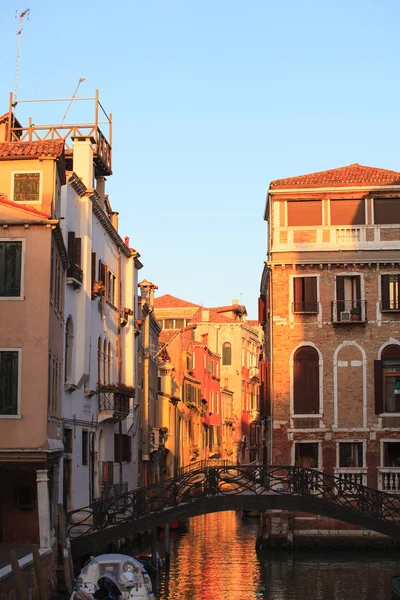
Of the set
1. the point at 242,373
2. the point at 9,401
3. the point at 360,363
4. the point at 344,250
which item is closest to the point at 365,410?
the point at 360,363

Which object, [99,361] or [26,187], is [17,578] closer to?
[26,187]

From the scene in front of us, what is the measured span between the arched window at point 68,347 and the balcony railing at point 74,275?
1.16 meters

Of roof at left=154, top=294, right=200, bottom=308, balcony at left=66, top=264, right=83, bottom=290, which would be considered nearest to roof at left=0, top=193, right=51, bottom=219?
balcony at left=66, top=264, right=83, bottom=290

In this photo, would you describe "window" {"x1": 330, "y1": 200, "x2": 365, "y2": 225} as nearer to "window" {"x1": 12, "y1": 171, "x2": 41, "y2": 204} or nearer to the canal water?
the canal water

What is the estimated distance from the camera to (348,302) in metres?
38.2

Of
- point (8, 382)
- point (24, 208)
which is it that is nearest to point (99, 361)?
point (8, 382)

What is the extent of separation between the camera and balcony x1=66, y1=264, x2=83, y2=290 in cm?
3036

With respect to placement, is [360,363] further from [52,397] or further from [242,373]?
[242,373]

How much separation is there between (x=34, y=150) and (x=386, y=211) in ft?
57.1

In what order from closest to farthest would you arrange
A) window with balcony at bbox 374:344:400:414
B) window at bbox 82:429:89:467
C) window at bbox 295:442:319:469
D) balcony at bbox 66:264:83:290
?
1. balcony at bbox 66:264:83:290
2. window at bbox 82:429:89:467
3. window with balcony at bbox 374:344:400:414
4. window at bbox 295:442:319:469

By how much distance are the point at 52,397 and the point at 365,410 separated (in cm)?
1634

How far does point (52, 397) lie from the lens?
2478 cm

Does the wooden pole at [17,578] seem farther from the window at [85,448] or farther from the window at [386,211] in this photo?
the window at [386,211]

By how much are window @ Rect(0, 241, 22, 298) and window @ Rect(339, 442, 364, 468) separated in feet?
58.9
